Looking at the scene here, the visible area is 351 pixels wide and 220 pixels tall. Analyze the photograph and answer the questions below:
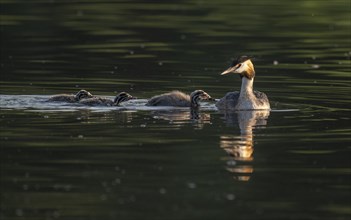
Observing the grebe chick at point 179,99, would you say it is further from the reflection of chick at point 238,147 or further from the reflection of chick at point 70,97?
the reflection of chick at point 238,147

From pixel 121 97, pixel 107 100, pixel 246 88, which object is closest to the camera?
pixel 121 97

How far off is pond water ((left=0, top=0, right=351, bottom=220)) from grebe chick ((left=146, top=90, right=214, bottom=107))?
23 cm

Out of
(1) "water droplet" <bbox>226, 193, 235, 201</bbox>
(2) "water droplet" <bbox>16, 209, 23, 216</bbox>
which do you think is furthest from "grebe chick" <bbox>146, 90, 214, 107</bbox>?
(2) "water droplet" <bbox>16, 209, 23, 216</bbox>

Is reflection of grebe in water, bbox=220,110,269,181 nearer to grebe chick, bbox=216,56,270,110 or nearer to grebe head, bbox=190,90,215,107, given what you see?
grebe chick, bbox=216,56,270,110

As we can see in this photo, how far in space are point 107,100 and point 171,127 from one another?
2243 mm

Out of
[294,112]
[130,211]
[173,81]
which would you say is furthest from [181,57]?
[130,211]

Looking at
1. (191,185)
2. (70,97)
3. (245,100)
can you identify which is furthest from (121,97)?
(191,185)

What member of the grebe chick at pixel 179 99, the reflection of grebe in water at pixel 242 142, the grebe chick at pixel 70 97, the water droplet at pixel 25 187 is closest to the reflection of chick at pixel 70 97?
the grebe chick at pixel 70 97

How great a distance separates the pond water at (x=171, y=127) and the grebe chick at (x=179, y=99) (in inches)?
9.1

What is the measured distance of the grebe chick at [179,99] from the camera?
57.2 ft

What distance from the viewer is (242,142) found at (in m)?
14.3

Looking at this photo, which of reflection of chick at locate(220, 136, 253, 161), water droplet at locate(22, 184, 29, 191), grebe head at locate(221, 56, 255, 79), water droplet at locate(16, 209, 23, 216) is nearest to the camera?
water droplet at locate(16, 209, 23, 216)

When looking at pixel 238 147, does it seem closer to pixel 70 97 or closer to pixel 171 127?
pixel 171 127

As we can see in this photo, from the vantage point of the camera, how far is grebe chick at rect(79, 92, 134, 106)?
56.6 feet
